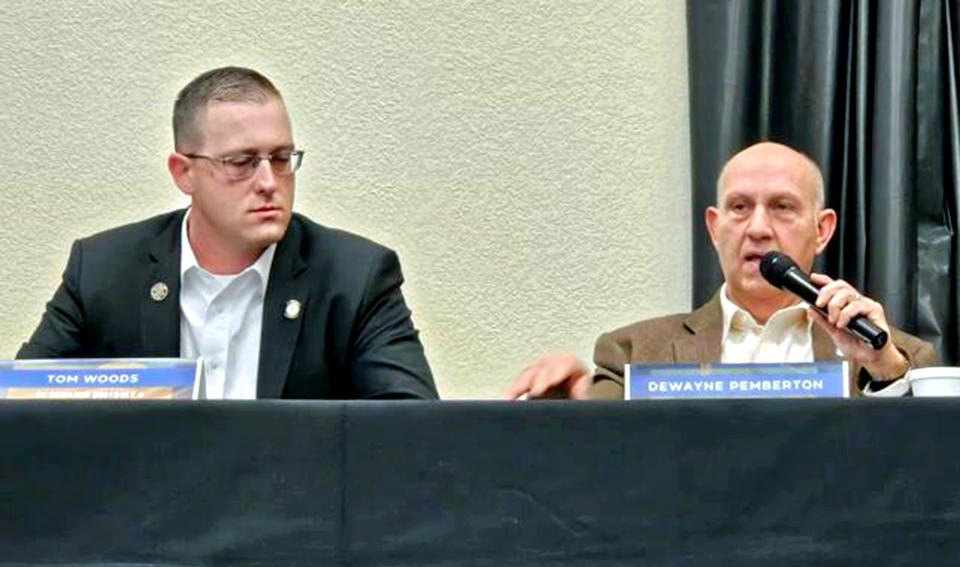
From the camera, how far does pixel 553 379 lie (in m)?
2.58

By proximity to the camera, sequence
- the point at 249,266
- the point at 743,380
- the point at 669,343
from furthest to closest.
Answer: the point at 669,343
the point at 249,266
the point at 743,380

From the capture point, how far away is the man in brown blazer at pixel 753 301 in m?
2.98

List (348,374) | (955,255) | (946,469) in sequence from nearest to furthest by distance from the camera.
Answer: (946,469)
(348,374)
(955,255)

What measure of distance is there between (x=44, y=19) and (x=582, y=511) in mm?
2136

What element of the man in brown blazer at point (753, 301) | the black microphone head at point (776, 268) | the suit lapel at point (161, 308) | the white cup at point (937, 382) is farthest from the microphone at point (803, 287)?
the suit lapel at point (161, 308)

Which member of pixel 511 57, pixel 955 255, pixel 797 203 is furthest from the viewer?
pixel 511 57

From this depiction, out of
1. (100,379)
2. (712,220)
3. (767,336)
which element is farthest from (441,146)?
(100,379)

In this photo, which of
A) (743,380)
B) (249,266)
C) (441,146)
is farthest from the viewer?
(441,146)

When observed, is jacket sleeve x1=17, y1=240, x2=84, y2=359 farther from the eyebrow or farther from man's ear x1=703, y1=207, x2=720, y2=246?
man's ear x1=703, y1=207, x2=720, y2=246

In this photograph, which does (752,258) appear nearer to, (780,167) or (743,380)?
(780,167)

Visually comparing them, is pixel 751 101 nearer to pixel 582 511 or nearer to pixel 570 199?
pixel 570 199

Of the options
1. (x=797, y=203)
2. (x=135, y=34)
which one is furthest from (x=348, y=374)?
(x=135, y=34)

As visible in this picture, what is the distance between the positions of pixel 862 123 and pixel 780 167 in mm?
298

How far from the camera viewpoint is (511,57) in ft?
11.7
